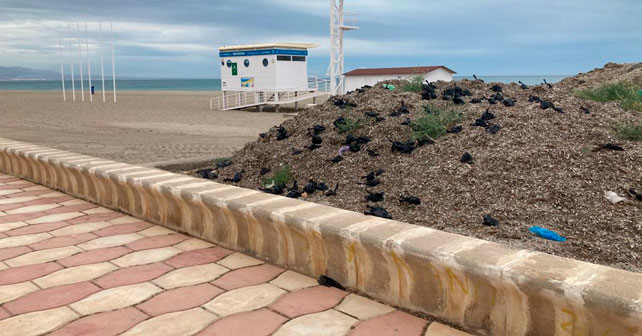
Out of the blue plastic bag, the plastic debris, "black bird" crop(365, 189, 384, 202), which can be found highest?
the plastic debris

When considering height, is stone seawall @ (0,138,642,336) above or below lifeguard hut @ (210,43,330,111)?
below

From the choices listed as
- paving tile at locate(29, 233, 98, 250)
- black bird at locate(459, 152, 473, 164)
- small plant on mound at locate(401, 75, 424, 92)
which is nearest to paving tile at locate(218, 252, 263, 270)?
paving tile at locate(29, 233, 98, 250)

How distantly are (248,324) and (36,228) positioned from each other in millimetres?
2421

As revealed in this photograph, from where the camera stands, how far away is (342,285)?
8.97 feet

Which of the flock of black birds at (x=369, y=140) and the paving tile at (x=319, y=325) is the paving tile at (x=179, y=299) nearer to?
the paving tile at (x=319, y=325)

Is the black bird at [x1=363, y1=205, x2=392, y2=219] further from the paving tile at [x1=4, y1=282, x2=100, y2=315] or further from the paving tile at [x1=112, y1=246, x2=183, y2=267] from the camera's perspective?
the paving tile at [x1=4, y1=282, x2=100, y2=315]

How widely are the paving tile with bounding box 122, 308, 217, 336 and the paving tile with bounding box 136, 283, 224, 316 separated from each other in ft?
0.21

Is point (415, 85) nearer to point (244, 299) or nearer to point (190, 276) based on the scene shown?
point (190, 276)

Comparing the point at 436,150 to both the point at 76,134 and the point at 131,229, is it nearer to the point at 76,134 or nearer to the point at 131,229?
the point at 131,229

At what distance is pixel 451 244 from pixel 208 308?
119cm

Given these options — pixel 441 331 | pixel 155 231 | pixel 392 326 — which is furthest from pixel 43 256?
pixel 441 331

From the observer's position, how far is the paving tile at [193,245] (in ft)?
11.2

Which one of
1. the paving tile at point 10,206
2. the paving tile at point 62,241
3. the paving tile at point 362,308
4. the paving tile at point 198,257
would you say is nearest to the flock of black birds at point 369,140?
the paving tile at point 198,257

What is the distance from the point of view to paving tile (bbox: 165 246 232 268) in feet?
10.2
